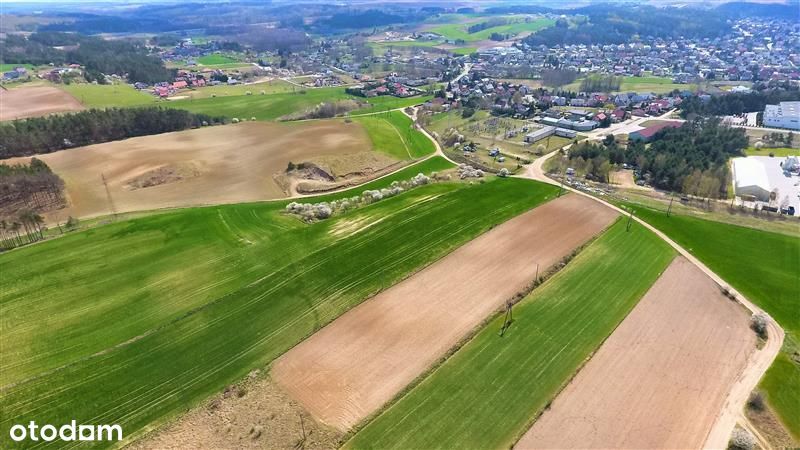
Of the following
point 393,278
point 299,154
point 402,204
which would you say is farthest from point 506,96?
point 393,278

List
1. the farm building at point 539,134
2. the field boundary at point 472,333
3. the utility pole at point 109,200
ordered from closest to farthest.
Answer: the field boundary at point 472,333 → the utility pole at point 109,200 → the farm building at point 539,134

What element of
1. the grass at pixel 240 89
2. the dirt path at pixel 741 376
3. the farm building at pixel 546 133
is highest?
the grass at pixel 240 89

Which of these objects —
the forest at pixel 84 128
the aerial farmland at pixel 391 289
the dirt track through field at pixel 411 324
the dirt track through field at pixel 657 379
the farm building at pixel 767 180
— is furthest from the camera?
the forest at pixel 84 128

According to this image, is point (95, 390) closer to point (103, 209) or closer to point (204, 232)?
point (204, 232)

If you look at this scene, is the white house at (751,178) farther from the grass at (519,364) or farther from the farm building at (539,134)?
the farm building at (539,134)

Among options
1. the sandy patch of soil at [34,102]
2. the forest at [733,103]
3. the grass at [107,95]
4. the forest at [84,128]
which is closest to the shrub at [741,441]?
the forest at [733,103]

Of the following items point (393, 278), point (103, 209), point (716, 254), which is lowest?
point (716, 254)

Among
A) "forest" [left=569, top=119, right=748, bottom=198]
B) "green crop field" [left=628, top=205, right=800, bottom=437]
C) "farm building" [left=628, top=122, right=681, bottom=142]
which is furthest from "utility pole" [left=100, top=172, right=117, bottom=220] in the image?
"farm building" [left=628, top=122, right=681, bottom=142]
